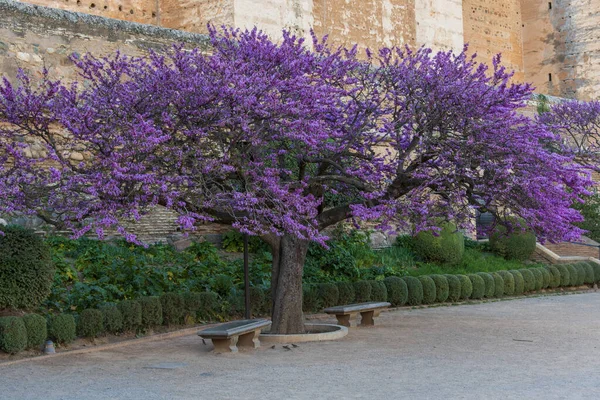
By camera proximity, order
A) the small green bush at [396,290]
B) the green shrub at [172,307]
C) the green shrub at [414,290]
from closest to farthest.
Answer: the green shrub at [172,307]
the small green bush at [396,290]
the green shrub at [414,290]

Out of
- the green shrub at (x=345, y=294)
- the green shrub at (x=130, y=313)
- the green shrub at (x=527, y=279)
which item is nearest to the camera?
the green shrub at (x=130, y=313)

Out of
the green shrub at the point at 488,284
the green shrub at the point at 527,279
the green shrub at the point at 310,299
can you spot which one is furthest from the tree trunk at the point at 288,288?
the green shrub at the point at 527,279

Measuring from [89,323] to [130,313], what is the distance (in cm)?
55

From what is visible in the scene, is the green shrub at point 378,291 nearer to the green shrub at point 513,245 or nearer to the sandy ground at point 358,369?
the sandy ground at point 358,369

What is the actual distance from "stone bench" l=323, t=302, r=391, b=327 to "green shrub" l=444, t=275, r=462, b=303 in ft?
9.81

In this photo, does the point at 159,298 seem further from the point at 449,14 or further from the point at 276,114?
the point at 449,14

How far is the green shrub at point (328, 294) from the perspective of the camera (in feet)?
38.7

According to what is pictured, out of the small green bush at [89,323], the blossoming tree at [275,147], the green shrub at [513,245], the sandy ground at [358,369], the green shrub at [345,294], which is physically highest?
the blossoming tree at [275,147]

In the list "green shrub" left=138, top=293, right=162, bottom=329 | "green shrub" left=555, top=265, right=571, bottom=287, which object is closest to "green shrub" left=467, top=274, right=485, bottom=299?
"green shrub" left=555, top=265, right=571, bottom=287

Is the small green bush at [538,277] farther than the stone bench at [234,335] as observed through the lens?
Yes

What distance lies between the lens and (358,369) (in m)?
7.45

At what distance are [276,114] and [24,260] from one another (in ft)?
8.97

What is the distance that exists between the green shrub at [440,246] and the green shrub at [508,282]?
4.00 feet

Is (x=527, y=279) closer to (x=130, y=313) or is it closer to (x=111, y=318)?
(x=130, y=313)
